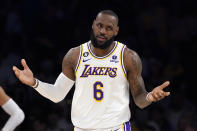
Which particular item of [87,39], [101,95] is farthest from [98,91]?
[87,39]

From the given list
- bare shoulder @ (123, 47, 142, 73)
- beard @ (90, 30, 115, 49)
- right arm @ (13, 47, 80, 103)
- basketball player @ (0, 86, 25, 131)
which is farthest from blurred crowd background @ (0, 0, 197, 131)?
beard @ (90, 30, 115, 49)

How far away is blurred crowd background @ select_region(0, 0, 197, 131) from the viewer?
6.73 meters

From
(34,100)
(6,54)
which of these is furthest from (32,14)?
(34,100)

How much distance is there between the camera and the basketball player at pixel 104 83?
4.41m

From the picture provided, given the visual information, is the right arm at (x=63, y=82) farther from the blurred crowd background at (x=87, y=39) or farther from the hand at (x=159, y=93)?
the blurred crowd background at (x=87, y=39)

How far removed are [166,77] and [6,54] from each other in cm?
276

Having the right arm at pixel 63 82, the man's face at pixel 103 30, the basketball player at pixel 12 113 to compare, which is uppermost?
the man's face at pixel 103 30

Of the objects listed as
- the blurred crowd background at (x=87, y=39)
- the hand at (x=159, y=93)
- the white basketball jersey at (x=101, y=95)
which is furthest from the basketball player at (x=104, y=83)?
the blurred crowd background at (x=87, y=39)

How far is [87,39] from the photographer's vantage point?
8.18 m

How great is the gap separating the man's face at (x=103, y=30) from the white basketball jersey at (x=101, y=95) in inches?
7.6

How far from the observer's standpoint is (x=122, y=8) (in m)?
8.68

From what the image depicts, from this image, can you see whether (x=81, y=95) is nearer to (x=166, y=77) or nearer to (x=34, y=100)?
(x=34, y=100)

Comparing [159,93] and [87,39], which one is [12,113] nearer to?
[159,93]

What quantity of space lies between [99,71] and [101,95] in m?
0.24
